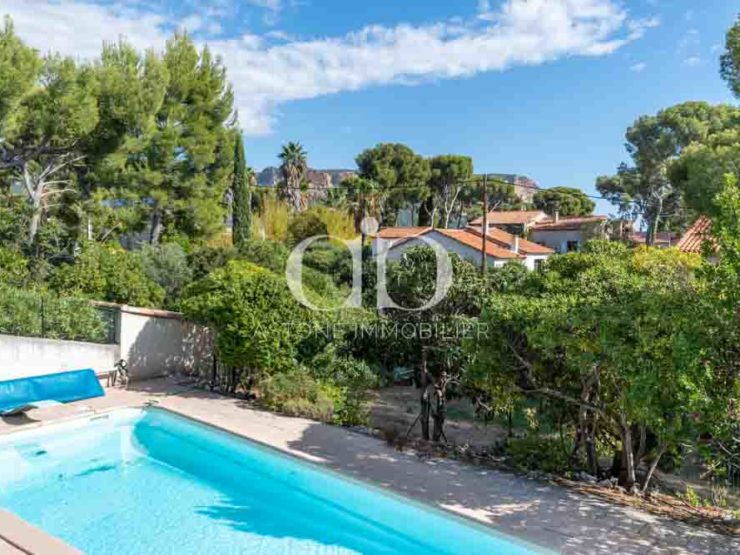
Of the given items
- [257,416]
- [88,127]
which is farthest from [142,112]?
[257,416]

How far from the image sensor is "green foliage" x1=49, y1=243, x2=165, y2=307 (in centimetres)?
1577

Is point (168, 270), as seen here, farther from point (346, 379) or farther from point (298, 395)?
point (346, 379)

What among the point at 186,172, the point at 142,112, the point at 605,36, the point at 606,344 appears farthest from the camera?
the point at 186,172

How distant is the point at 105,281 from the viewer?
16.1 metres

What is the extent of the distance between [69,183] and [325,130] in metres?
14.9

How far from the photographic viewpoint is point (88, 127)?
21281 millimetres

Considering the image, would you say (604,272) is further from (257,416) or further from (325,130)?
(325,130)

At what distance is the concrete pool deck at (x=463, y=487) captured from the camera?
21.3ft

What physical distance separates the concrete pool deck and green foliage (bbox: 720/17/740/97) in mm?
11604

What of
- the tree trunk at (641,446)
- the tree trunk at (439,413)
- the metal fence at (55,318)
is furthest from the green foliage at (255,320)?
the tree trunk at (641,446)

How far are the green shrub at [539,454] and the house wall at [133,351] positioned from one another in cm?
920

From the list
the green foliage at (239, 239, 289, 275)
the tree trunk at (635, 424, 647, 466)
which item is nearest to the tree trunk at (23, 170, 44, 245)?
the green foliage at (239, 239, 289, 275)

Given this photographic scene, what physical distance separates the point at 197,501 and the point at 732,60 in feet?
52.1

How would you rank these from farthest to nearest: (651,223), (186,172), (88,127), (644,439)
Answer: (651,223) → (186,172) → (88,127) → (644,439)
